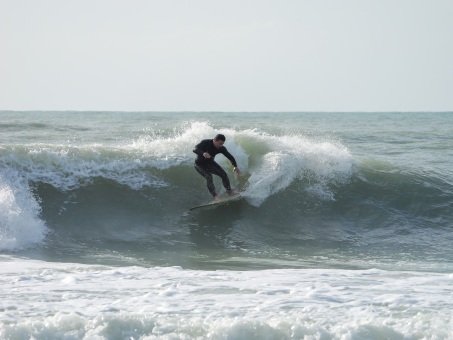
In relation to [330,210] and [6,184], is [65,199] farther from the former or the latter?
[330,210]

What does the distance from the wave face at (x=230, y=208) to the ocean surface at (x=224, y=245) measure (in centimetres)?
3

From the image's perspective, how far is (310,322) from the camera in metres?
5.84

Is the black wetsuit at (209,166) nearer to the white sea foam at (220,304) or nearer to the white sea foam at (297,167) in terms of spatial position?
the white sea foam at (297,167)

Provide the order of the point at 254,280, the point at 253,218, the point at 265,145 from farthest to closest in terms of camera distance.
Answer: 1. the point at 265,145
2. the point at 253,218
3. the point at 254,280

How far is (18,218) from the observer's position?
34.8 ft

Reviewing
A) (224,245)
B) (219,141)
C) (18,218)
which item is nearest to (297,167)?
(219,141)

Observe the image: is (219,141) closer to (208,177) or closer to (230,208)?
(208,177)

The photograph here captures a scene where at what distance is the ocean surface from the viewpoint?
5.86 metres

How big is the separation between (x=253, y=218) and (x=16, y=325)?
23.2ft

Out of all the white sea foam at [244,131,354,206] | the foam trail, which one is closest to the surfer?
the white sea foam at [244,131,354,206]

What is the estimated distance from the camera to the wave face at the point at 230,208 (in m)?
10.2

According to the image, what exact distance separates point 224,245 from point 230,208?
166 cm

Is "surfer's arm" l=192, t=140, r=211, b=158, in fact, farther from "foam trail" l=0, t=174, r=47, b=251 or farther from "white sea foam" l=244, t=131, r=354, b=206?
"foam trail" l=0, t=174, r=47, b=251

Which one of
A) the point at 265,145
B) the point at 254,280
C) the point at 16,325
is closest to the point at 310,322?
the point at 254,280
